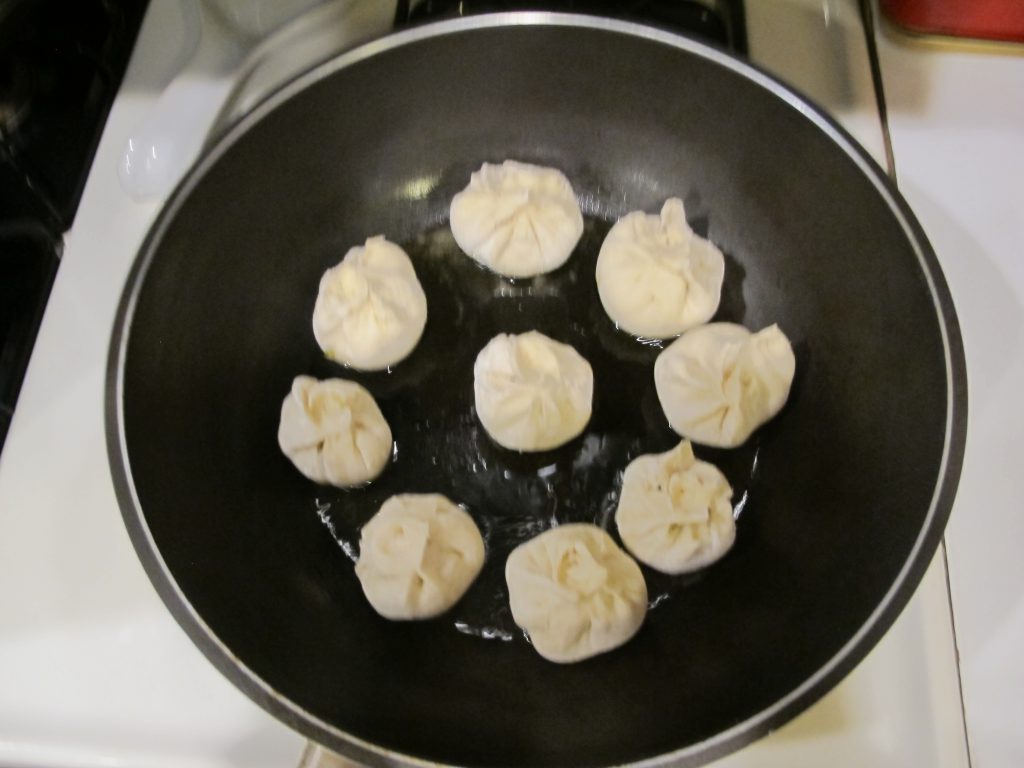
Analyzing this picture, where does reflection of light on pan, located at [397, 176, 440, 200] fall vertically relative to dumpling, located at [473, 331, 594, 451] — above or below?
above

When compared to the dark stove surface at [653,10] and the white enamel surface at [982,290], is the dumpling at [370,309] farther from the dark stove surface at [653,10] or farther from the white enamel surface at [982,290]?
the white enamel surface at [982,290]

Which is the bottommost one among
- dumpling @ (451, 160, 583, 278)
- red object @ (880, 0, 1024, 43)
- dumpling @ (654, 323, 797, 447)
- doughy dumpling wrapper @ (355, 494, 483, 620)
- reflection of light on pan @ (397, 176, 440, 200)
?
doughy dumpling wrapper @ (355, 494, 483, 620)

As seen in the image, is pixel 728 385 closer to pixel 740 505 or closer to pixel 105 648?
pixel 740 505

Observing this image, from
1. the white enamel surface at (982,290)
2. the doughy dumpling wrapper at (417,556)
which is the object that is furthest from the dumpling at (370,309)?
the white enamel surface at (982,290)

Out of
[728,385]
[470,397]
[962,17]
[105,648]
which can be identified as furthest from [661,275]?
[105,648]

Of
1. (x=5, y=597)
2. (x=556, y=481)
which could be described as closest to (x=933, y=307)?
(x=556, y=481)

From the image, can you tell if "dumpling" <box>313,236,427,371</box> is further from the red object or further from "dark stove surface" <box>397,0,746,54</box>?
the red object

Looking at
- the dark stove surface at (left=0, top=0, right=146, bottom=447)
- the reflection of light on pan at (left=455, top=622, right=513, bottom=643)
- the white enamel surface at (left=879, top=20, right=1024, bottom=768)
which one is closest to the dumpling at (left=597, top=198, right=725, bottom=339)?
the white enamel surface at (left=879, top=20, right=1024, bottom=768)

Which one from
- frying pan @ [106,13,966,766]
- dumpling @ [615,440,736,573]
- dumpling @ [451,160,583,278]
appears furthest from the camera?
dumpling @ [451,160,583,278]

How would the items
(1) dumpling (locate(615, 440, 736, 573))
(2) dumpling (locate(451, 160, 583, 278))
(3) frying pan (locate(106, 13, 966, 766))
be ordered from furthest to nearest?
(2) dumpling (locate(451, 160, 583, 278)) < (1) dumpling (locate(615, 440, 736, 573)) < (3) frying pan (locate(106, 13, 966, 766))
